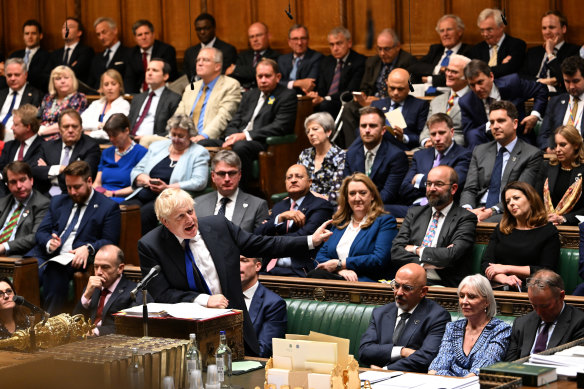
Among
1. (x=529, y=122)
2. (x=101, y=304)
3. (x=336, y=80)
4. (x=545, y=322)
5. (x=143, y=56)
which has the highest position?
(x=143, y=56)

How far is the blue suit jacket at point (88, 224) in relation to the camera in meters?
5.57

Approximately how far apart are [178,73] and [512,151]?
4.26 meters

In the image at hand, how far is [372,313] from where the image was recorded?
12.9 ft

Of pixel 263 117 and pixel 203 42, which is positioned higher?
pixel 203 42

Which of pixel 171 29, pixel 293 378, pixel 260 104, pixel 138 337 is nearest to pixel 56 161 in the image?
pixel 260 104

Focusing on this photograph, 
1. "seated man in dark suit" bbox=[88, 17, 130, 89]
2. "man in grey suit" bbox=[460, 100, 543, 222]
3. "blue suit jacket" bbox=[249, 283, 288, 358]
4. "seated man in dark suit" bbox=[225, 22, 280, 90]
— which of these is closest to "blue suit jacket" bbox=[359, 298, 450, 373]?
"blue suit jacket" bbox=[249, 283, 288, 358]

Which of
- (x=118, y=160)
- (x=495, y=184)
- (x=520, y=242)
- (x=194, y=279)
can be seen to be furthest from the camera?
(x=118, y=160)

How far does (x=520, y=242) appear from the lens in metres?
4.43

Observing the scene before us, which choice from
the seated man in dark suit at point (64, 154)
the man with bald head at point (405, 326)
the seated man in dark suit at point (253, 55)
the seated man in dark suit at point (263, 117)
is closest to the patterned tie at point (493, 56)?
the seated man in dark suit at point (263, 117)

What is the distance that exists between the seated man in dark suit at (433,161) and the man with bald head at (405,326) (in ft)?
5.46

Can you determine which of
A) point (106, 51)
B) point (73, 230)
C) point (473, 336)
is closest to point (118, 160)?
point (73, 230)

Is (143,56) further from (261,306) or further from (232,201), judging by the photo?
(261,306)

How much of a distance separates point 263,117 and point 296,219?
6.74 feet

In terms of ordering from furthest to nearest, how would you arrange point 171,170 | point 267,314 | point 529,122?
point 171,170, point 529,122, point 267,314
